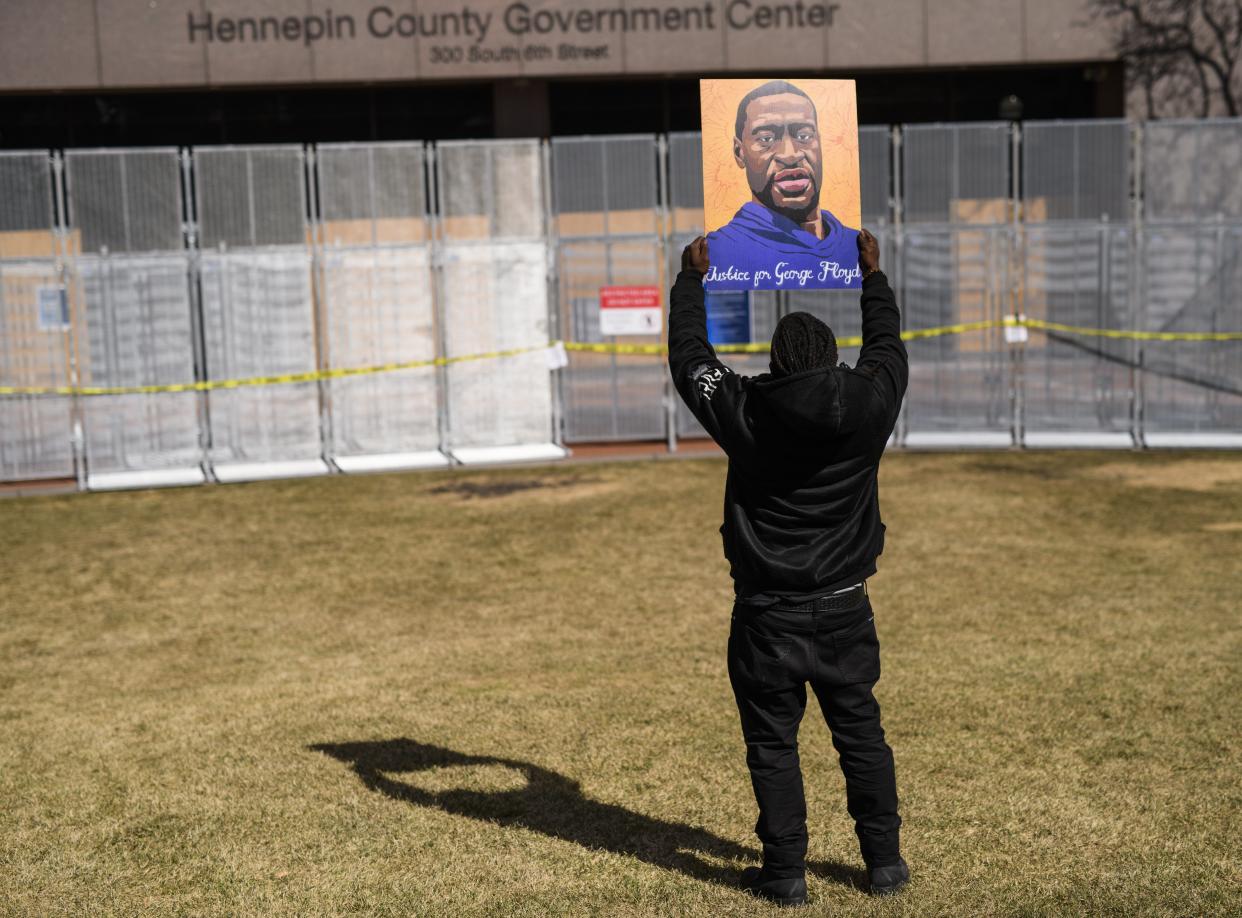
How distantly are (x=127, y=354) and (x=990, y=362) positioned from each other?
1011 cm

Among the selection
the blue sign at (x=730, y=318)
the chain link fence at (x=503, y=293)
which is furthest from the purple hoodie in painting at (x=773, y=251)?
the blue sign at (x=730, y=318)

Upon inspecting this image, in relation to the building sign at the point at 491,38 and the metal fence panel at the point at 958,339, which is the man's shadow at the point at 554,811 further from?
the building sign at the point at 491,38

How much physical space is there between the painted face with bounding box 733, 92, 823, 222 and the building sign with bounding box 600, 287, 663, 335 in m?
12.5

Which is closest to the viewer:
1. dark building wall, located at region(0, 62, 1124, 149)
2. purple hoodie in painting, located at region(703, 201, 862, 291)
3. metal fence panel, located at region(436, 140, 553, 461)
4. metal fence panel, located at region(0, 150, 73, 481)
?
purple hoodie in painting, located at region(703, 201, 862, 291)

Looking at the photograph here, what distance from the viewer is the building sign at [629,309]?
18.3m

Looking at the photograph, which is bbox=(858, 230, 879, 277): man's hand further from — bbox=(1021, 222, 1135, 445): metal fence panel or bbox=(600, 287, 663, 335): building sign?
bbox=(1021, 222, 1135, 445): metal fence panel

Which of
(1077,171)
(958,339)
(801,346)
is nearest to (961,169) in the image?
(1077,171)

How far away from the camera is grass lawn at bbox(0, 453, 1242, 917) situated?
6.11m

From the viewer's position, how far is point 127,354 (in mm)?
17297

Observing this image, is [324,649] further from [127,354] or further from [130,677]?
[127,354]

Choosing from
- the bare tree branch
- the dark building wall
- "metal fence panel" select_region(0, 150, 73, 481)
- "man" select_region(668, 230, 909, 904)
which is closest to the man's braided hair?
"man" select_region(668, 230, 909, 904)

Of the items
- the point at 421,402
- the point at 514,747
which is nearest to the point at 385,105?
the point at 421,402

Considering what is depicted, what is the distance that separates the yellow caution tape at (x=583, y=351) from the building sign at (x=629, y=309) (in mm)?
242

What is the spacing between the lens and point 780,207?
579 cm
